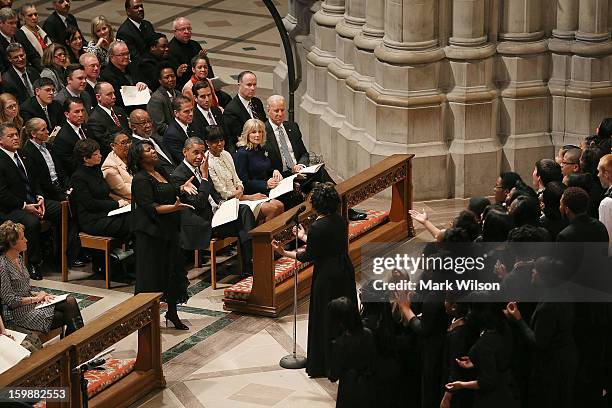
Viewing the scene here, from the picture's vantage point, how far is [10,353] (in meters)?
9.34

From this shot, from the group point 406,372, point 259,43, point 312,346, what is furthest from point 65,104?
point 259,43

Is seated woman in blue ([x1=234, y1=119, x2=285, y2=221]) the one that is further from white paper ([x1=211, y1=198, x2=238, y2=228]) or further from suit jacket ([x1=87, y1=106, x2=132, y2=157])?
suit jacket ([x1=87, y1=106, x2=132, y2=157])

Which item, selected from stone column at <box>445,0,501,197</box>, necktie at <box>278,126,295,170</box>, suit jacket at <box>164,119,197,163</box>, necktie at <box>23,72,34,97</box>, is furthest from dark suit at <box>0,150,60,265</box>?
stone column at <box>445,0,501,197</box>

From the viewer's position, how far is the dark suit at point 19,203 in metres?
11.7

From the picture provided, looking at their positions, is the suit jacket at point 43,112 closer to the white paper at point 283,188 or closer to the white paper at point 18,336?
the white paper at point 283,188

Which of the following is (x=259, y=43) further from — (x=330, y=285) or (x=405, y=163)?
(x=330, y=285)

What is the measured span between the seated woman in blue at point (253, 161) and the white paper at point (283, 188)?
9 cm

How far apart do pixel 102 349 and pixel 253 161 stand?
345 centimetres

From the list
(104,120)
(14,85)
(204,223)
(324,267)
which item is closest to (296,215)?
(324,267)

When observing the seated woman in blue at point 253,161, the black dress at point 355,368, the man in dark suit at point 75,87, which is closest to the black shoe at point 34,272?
the seated woman in blue at point 253,161

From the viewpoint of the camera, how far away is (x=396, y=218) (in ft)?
42.2

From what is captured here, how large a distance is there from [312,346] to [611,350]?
2.11 meters

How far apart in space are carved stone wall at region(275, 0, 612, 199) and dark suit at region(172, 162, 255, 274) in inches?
90.4

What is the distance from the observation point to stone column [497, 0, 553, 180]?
44.7 feet
